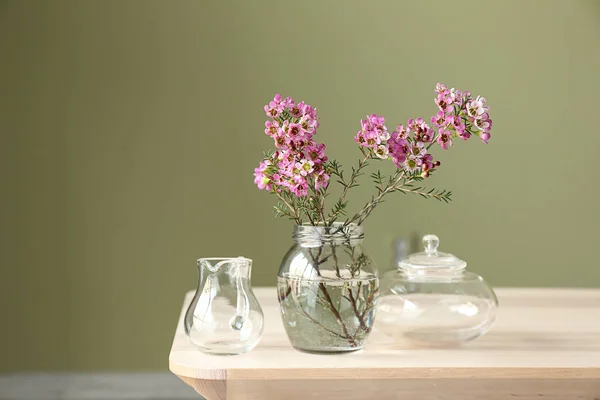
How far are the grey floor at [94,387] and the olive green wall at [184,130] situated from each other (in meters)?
0.05

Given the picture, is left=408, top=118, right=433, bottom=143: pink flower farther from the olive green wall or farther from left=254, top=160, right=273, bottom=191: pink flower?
the olive green wall

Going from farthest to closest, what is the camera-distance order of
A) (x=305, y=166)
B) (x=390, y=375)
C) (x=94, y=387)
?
1. (x=94, y=387)
2. (x=305, y=166)
3. (x=390, y=375)

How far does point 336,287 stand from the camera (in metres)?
1.23

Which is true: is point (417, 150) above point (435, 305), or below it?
above

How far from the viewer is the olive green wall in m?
3.46

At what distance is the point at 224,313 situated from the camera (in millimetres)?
1228

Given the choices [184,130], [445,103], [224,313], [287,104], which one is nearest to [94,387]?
[184,130]

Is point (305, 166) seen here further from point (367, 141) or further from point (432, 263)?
point (432, 263)

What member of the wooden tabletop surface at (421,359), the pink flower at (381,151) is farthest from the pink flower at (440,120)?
the wooden tabletop surface at (421,359)

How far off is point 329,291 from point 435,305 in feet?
0.68

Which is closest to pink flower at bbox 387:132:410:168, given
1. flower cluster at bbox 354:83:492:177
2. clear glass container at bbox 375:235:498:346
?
flower cluster at bbox 354:83:492:177

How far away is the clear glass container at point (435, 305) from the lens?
1.30 m

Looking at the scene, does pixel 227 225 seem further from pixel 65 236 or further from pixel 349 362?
pixel 349 362

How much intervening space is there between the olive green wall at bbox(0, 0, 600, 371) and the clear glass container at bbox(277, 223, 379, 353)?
2258mm
